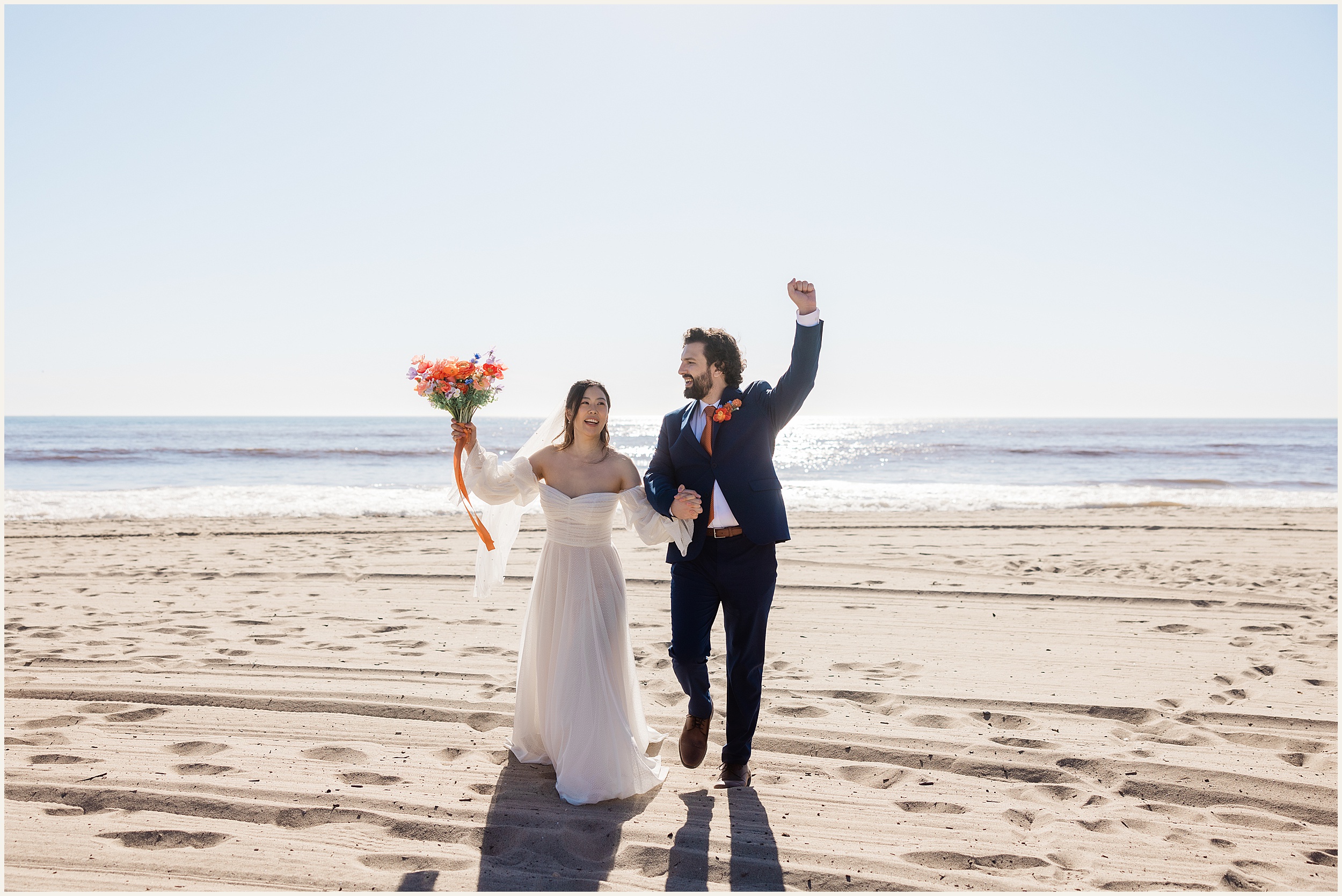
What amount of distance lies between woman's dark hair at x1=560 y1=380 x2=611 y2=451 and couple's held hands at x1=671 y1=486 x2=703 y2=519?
585mm

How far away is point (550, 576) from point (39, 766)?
252cm

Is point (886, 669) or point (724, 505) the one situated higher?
point (724, 505)

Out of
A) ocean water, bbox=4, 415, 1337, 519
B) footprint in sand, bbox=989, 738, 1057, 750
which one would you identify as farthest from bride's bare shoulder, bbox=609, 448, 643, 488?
footprint in sand, bbox=989, 738, 1057, 750

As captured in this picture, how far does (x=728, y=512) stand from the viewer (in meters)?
3.73

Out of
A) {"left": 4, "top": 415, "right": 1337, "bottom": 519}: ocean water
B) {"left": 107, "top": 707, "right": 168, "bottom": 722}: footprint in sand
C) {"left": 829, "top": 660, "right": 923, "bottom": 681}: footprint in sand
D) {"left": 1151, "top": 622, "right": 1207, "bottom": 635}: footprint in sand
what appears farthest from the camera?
{"left": 4, "top": 415, "right": 1337, "bottom": 519}: ocean water

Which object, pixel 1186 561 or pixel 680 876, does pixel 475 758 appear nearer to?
pixel 680 876

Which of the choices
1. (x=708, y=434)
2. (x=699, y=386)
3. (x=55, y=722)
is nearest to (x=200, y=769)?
(x=55, y=722)

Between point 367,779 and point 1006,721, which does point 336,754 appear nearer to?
point 367,779

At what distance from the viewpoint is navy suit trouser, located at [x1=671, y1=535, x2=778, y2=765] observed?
3.70 meters

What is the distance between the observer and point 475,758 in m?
3.87

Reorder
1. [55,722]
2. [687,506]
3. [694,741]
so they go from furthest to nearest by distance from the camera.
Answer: [55,722] → [694,741] → [687,506]

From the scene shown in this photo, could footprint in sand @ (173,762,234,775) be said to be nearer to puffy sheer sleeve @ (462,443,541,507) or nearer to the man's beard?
puffy sheer sleeve @ (462,443,541,507)

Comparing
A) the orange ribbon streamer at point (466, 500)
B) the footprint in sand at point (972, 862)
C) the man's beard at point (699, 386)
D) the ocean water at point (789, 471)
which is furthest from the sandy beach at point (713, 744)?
the man's beard at point (699, 386)

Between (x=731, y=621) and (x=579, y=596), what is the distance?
75 centimetres
